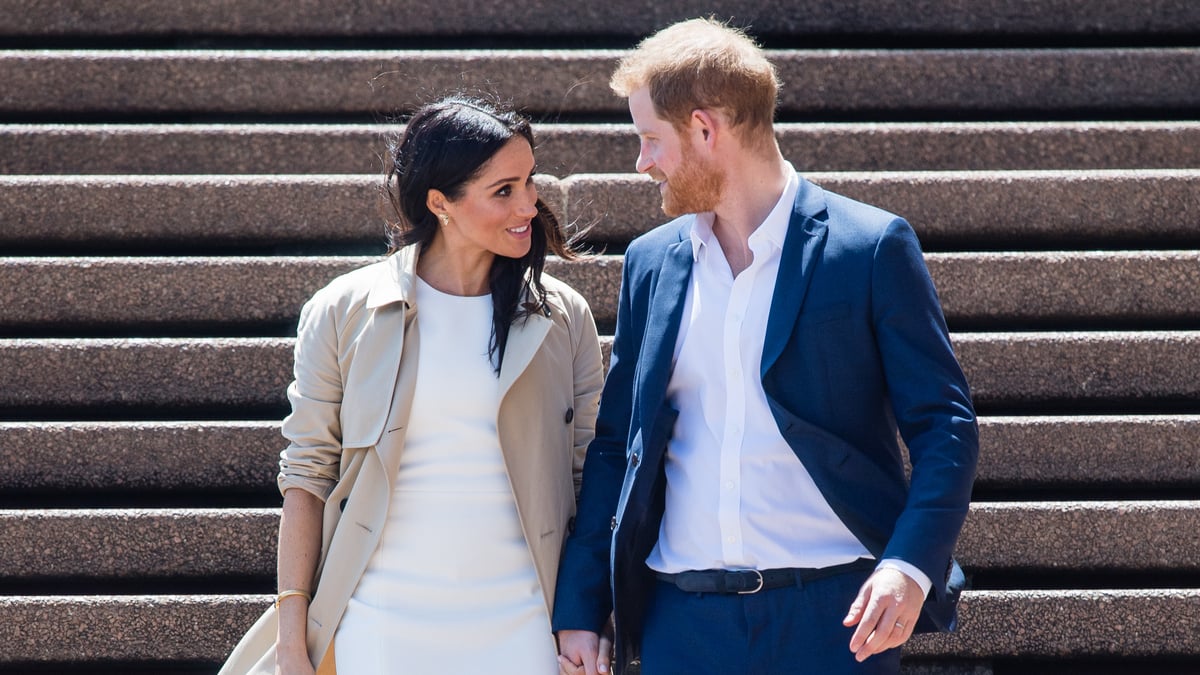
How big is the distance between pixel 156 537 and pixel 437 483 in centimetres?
151

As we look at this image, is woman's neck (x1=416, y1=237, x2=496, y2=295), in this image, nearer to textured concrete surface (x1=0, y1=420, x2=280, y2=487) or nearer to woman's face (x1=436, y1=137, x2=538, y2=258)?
woman's face (x1=436, y1=137, x2=538, y2=258)

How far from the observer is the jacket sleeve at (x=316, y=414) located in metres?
2.95

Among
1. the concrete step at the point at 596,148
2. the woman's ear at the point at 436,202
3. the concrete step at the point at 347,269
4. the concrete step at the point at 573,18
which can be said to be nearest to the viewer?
the woman's ear at the point at 436,202

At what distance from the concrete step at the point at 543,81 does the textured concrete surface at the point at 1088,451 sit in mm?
1598

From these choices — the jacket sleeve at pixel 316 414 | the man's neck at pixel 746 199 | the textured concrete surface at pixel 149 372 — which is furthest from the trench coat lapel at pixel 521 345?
the textured concrete surface at pixel 149 372

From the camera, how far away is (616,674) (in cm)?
278

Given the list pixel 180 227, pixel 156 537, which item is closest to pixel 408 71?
pixel 180 227

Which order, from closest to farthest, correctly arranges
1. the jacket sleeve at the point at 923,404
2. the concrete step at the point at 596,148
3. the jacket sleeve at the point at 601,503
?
the jacket sleeve at the point at 923,404 → the jacket sleeve at the point at 601,503 → the concrete step at the point at 596,148

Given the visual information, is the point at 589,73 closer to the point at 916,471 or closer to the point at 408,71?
the point at 408,71

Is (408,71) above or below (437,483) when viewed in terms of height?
above

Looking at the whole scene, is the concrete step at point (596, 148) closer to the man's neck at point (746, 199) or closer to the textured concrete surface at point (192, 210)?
the textured concrete surface at point (192, 210)

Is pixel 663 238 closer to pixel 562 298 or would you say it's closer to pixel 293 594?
pixel 562 298

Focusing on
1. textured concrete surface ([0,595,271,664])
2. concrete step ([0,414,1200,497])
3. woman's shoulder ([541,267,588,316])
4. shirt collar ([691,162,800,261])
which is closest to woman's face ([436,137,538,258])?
woman's shoulder ([541,267,588,316])

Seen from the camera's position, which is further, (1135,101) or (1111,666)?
(1135,101)
